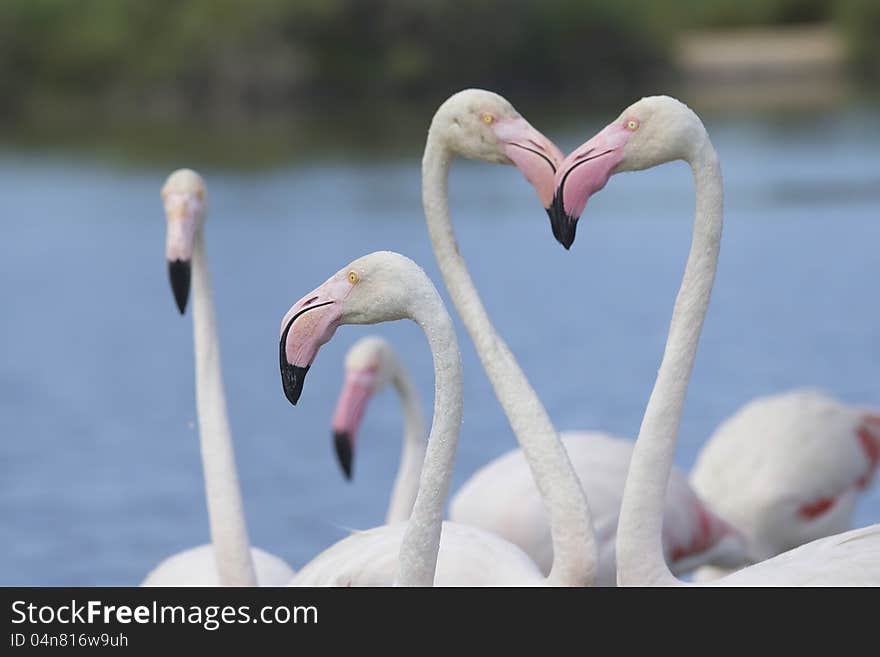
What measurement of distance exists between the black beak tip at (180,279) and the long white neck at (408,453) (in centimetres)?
139

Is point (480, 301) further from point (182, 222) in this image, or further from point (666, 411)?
point (182, 222)

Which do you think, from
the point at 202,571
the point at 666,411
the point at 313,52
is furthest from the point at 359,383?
the point at 313,52

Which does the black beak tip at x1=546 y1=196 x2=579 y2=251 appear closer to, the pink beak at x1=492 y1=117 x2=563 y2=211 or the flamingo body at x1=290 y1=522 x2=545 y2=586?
the pink beak at x1=492 y1=117 x2=563 y2=211

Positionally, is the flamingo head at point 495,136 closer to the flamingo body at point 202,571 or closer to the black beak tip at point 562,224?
the black beak tip at point 562,224

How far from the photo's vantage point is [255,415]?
11.1 m

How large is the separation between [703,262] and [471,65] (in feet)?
Answer: 131

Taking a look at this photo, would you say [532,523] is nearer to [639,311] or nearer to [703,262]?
[703,262]

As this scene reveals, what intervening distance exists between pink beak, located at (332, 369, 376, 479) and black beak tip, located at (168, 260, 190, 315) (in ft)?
4.05

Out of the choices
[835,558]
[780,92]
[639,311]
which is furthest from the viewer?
[780,92]

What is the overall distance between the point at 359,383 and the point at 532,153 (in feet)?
7.37

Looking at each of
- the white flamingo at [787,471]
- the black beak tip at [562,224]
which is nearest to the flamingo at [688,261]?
the black beak tip at [562,224]

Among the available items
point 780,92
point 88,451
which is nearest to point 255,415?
point 88,451

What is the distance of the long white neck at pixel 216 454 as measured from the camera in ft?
16.6

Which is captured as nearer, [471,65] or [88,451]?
[88,451]
